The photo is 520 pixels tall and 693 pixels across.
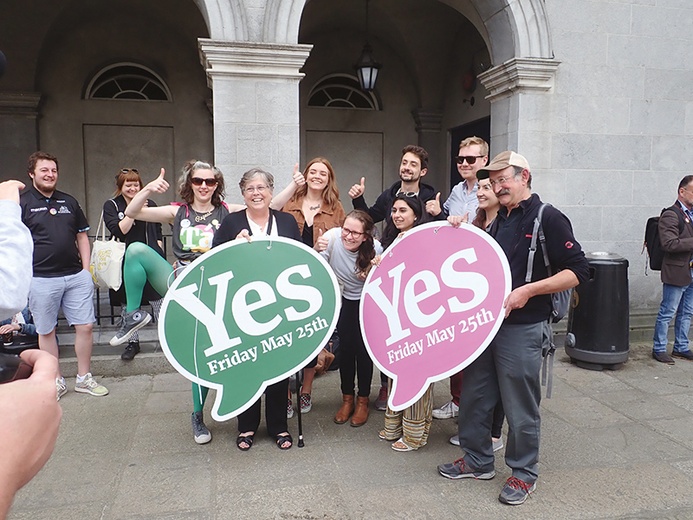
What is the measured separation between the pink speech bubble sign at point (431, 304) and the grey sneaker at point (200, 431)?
132cm

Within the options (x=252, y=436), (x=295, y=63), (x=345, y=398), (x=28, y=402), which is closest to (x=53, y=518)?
(x=252, y=436)

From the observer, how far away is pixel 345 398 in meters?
3.91

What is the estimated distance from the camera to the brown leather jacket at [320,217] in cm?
404

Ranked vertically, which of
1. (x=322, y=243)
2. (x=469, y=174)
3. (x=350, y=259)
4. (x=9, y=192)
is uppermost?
(x=469, y=174)

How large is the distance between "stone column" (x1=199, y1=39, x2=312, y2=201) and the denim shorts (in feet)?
5.52

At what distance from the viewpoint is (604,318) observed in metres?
5.18

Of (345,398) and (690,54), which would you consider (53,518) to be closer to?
(345,398)

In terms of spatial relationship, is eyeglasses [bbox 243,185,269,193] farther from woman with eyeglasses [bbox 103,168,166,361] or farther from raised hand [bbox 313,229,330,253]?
woman with eyeglasses [bbox 103,168,166,361]

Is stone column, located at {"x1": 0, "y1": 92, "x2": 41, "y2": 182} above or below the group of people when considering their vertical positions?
above

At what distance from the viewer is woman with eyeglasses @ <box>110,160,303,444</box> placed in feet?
11.3

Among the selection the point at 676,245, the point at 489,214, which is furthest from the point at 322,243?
the point at 676,245

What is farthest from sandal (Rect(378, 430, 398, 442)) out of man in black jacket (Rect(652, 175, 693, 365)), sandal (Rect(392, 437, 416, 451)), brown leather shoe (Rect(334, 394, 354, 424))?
man in black jacket (Rect(652, 175, 693, 365))

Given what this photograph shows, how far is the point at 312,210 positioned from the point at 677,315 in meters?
4.43

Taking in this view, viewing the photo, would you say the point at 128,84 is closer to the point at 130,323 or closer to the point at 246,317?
the point at 130,323
